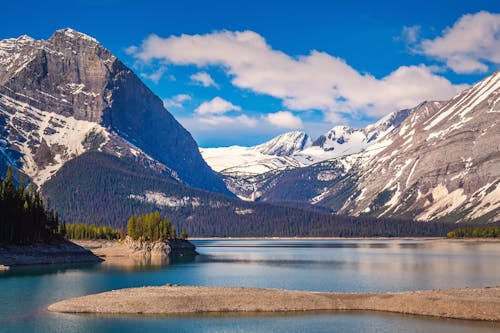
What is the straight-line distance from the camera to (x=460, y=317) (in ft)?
276

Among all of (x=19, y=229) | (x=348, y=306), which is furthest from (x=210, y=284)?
(x=19, y=229)

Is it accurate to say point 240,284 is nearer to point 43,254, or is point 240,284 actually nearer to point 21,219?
point 21,219

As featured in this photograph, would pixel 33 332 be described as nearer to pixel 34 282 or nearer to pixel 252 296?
pixel 252 296

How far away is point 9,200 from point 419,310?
4792 inches

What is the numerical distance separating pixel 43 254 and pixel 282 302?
340 feet

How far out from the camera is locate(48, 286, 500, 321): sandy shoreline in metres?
87.4

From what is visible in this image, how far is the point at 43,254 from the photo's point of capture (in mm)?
179125

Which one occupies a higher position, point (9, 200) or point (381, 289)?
point (9, 200)

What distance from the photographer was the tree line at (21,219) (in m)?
167

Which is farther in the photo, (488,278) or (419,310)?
(488,278)

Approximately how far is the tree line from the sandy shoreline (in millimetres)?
78007

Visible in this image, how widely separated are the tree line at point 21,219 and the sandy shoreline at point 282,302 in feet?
256

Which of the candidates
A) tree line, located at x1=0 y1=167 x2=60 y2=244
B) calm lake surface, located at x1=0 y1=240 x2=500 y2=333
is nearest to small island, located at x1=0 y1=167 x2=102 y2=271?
tree line, located at x1=0 y1=167 x2=60 y2=244

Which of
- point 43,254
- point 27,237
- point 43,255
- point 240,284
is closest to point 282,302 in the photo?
point 240,284
